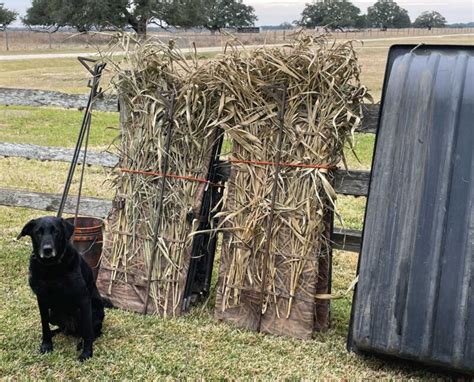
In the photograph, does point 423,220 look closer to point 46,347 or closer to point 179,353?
point 179,353

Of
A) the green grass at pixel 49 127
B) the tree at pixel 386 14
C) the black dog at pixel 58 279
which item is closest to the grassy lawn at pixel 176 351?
the black dog at pixel 58 279

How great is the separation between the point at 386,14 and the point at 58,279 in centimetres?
10978

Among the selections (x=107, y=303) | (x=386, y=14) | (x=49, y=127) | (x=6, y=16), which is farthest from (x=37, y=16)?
(x=386, y=14)

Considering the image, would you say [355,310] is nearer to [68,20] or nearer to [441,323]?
[441,323]

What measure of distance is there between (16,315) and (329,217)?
2481 millimetres

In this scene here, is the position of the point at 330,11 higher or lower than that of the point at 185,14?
higher

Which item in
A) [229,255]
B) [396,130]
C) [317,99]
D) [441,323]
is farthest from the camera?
[229,255]

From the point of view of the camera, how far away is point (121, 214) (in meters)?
5.04

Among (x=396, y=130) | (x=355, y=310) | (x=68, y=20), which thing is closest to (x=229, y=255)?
(x=355, y=310)

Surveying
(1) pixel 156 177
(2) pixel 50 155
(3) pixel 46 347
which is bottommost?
(3) pixel 46 347

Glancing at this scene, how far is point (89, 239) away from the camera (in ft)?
17.6

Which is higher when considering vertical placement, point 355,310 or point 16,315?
point 355,310

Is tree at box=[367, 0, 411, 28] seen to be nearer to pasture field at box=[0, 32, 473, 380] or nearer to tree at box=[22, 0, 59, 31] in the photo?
tree at box=[22, 0, 59, 31]

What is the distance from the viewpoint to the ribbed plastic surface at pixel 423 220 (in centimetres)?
359
